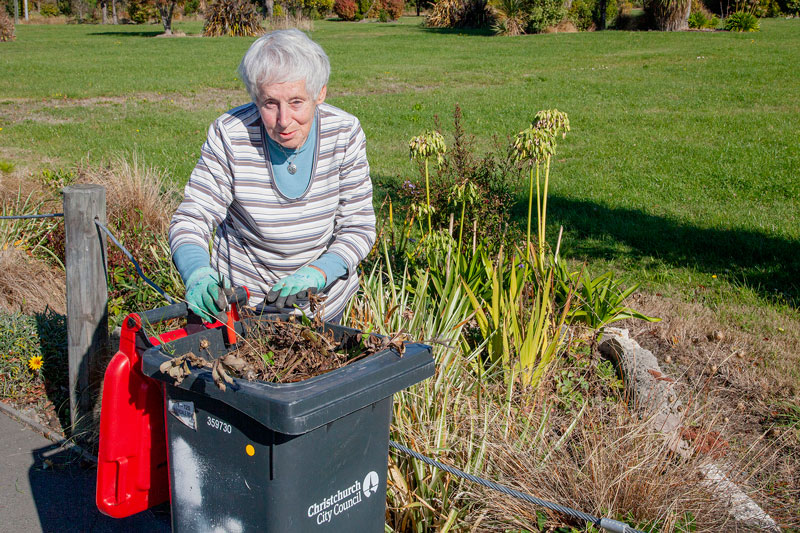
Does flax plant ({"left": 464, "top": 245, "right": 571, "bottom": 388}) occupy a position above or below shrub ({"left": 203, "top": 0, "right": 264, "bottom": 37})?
below

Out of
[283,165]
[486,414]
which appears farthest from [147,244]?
[486,414]

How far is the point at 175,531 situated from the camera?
6.44 ft

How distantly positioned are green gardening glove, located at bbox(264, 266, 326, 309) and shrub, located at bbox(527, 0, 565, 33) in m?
27.0

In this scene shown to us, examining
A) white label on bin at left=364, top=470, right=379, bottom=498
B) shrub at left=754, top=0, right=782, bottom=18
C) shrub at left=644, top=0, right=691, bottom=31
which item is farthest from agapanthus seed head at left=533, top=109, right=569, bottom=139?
shrub at left=754, top=0, right=782, bottom=18

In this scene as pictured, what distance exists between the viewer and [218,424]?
174 centimetres

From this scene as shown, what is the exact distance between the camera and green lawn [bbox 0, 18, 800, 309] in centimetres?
588

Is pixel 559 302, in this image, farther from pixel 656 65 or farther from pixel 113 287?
pixel 656 65

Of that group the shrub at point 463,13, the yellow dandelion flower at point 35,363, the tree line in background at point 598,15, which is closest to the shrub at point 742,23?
the tree line in background at point 598,15

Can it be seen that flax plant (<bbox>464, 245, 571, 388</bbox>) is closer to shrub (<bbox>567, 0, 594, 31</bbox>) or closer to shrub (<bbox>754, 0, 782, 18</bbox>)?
shrub (<bbox>567, 0, 594, 31</bbox>)

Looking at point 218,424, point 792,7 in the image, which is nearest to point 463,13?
point 792,7

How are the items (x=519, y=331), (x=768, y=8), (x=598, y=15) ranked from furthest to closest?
(x=768, y=8) → (x=598, y=15) → (x=519, y=331)

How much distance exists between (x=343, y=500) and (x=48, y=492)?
1839mm

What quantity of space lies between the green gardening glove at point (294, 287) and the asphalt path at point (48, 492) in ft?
4.47

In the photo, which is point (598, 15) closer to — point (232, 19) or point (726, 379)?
point (232, 19)
